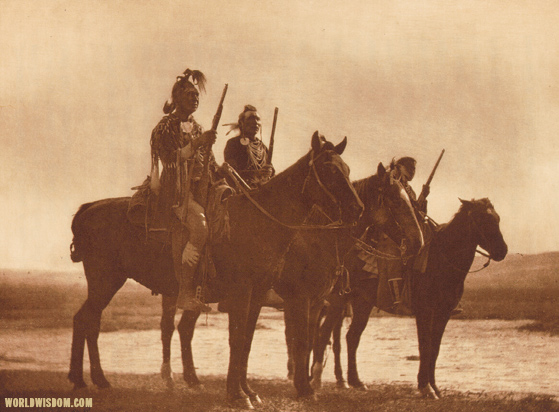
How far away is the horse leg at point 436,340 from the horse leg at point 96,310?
3.88 m

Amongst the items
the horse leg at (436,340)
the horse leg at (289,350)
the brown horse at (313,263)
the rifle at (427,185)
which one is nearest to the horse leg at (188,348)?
the brown horse at (313,263)

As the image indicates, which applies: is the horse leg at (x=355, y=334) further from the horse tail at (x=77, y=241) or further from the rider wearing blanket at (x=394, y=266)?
the horse tail at (x=77, y=241)

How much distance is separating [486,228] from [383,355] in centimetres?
252

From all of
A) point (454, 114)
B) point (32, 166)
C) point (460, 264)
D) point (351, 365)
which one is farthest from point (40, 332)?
point (454, 114)

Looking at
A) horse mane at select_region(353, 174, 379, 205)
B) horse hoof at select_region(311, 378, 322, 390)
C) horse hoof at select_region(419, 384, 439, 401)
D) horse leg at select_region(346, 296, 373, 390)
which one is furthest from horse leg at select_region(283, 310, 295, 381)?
horse mane at select_region(353, 174, 379, 205)

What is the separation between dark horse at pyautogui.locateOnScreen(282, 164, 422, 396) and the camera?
823cm

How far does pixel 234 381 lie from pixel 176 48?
15.8 ft

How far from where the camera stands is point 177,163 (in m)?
8.17

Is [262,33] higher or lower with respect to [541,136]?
higher

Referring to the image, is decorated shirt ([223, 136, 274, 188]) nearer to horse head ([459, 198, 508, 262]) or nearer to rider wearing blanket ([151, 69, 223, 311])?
rider wearing blanket ([151, 69, 223, 311])

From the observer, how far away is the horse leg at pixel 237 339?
7.57 meters

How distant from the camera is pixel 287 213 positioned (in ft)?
25.5

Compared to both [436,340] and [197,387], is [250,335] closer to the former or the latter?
[197,387]

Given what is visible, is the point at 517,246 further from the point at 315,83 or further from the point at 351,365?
the point at 315,83
